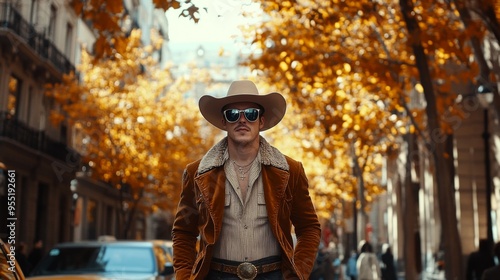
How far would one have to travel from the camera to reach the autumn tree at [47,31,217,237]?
3441 centimetres

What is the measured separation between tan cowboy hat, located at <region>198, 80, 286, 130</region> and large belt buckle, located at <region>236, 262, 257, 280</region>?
96 cm

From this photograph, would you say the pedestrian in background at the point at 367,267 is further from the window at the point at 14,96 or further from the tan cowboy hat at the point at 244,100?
the tan cowboy hat at the point at 244,100

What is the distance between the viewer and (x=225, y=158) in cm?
484

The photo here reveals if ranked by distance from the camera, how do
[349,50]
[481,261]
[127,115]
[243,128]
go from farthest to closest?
[127,115] → [349,50] → [481,261] → [243,128]

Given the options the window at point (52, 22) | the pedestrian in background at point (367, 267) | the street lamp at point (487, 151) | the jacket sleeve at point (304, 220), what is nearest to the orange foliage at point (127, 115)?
the window at point (52, 22)

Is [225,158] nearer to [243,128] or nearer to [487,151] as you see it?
[243,128]

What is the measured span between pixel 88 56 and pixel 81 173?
24.1 ft

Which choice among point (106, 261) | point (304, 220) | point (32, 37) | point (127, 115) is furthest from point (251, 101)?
point (127, 115)

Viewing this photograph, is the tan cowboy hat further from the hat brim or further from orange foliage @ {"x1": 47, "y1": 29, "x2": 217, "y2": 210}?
orange foliage @ {"x1": 47, "y1": 29, "x2": 217, "y2": 210}

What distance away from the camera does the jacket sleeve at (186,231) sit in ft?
15.6

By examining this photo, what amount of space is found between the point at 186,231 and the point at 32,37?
28.5 m

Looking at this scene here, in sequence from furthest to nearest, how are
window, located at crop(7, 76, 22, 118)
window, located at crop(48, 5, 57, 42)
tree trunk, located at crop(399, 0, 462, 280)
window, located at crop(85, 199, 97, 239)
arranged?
window, located at crop(85, 199, 97, 239), window, located at crop(48, 5, 57, 42), window, located at crop(7, 76, 22, 118), tree trunk, located at crop(399, 0, 462, 280)

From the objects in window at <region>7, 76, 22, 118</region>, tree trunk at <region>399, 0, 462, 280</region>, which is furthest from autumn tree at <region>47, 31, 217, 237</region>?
tree trunk at <region>399, 0, 462, 280</region>

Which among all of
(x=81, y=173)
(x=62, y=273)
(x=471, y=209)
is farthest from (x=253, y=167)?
(x=81, y=173)
